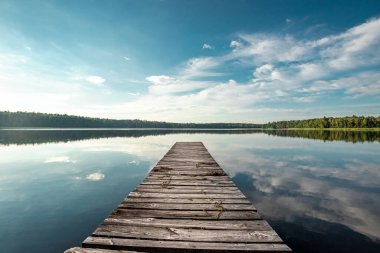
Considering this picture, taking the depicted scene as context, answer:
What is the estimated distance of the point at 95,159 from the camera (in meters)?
21.6

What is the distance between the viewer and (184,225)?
472cm

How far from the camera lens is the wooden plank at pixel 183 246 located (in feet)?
12.6

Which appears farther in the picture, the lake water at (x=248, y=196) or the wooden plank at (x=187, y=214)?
the lake water at (x=248, y=196)

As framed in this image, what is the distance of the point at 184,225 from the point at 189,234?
1.26ft

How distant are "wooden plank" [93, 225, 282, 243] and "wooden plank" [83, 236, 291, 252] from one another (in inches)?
5.3

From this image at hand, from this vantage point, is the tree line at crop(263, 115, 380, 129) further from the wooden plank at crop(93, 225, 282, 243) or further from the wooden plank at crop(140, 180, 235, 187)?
the wooden plank at crop(93, 225, 282, 243)

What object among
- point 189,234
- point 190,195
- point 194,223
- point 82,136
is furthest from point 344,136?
point 189,234

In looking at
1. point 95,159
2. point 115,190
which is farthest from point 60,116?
point 115,190

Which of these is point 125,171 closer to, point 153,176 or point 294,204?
point 153,176

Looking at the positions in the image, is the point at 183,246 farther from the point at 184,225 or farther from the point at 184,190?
the point at 184,190

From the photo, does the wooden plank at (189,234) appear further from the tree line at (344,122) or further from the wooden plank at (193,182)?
the tree line at (344,122)

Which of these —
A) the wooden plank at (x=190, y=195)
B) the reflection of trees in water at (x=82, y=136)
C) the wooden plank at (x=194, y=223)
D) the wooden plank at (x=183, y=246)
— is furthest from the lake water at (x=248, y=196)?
the reflection of trees in water at (x=82, y=136)

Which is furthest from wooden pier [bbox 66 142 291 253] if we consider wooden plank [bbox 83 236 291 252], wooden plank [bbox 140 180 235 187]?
wooden plank [bbox 140 180 235 187]

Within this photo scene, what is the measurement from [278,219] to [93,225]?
629cm
